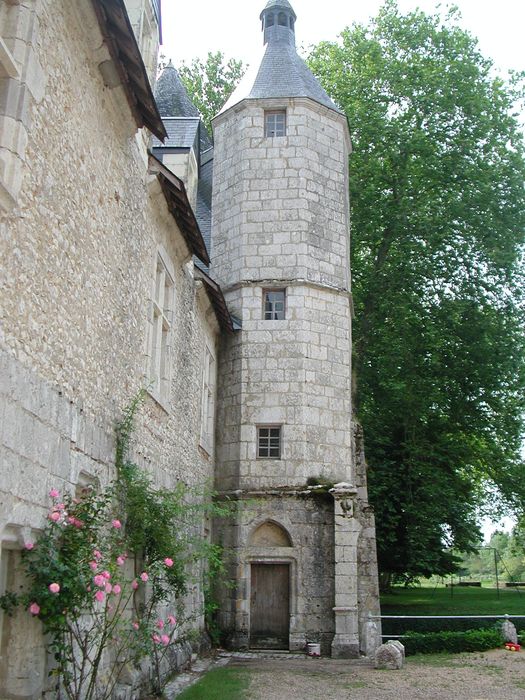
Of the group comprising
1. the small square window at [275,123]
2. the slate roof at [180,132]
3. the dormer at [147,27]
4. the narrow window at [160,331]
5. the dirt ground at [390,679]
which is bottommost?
the dirt ground at [390,679]

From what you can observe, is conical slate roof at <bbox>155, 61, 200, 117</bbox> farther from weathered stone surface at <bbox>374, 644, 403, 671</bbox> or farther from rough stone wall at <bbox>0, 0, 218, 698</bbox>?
weathered stone surface at <bbox>374, 644, 403, 671</bbox>

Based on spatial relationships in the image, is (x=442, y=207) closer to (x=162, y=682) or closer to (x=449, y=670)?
(x=449, y=670)

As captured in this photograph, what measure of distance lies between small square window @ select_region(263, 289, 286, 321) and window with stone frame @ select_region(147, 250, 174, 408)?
4019 millimetres

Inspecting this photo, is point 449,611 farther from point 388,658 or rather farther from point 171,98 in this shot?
point 171,98

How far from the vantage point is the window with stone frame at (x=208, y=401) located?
11.9 meters

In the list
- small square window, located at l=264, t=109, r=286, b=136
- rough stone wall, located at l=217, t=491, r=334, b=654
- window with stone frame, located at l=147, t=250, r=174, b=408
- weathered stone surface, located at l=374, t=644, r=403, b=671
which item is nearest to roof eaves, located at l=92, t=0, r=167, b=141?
window with stone frame, located at l=147, t=250, r=174, b=408

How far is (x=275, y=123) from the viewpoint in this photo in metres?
14.2

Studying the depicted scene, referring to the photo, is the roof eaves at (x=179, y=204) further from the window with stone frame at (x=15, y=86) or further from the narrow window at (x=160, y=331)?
the window with stone frame at (x=15, y=86)

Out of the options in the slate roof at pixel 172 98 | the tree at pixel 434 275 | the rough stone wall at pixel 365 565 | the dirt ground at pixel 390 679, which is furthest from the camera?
the tree at pixel 434 275

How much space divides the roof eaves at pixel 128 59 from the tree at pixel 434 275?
10.6m

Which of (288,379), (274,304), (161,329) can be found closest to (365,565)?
(288,379)

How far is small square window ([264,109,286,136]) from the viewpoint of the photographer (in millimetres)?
14070

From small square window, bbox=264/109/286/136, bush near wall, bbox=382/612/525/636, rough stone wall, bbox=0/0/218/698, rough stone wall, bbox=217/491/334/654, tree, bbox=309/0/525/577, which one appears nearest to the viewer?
rough stone wall, bbox=0/0/218/698

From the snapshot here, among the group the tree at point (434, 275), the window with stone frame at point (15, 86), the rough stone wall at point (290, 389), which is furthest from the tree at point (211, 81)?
the window with stone frame at point (15, 86)
